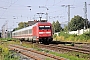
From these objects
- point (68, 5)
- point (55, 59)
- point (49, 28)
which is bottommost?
point (55, 59)

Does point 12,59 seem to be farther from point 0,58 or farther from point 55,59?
point 55,59

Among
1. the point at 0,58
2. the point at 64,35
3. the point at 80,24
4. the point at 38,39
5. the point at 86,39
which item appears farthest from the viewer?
the point at 80,24

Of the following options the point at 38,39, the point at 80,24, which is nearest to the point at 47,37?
the point at 38,39

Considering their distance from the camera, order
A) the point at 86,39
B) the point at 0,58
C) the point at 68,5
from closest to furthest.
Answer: the point at 0,58, the point at 86,39, the point at 68,5

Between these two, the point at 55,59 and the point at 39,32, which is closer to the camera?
the point at 55,59

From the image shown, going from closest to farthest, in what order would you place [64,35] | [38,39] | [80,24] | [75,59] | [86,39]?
[75,59]
[38,39]
[86,39]
[64,35]
[80,24]

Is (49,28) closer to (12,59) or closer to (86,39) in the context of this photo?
(86,39)

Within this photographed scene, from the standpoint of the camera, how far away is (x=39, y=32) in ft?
107

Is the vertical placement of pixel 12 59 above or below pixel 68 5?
below

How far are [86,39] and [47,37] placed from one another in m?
13.5

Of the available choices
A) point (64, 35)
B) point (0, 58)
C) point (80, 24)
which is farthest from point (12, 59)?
point (80, 24)

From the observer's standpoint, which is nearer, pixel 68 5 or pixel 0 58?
pixel 0 58

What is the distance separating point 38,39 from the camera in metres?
32.5

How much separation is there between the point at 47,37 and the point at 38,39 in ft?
4.04
